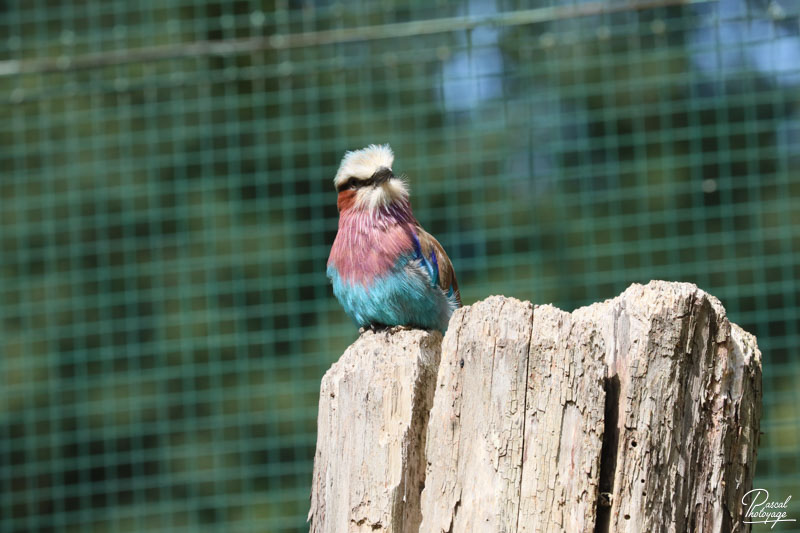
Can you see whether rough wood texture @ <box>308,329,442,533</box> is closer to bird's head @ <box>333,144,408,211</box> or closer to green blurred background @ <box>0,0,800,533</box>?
bird's head @ <box>333,144,408,211</box>

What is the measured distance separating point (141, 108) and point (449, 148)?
161cm

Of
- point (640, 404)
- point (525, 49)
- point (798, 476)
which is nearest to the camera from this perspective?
point (640, 404)

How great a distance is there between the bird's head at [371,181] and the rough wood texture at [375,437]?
1166mm

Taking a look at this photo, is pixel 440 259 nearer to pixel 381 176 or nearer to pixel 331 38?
pixel 381 176

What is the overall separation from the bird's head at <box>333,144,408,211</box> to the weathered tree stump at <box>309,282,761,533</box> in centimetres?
133

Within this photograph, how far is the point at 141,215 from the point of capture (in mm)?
5867

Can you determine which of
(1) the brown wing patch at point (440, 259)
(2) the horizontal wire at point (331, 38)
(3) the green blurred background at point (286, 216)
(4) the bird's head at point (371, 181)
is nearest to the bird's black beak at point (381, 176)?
(4) the bird's head at point (371, 181)

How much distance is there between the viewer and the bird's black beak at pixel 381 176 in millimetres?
3201

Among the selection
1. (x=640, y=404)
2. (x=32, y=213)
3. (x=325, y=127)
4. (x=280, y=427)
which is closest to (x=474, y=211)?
(x=325, y=127)

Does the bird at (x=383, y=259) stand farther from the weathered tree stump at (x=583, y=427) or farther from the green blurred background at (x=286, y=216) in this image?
the green blurred background at (x=286, y=216)

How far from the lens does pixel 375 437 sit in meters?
1.93

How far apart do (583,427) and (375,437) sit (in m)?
0.37

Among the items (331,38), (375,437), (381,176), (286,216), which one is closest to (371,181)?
(381,176)

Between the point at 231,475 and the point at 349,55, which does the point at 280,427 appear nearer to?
the point at 231,475
